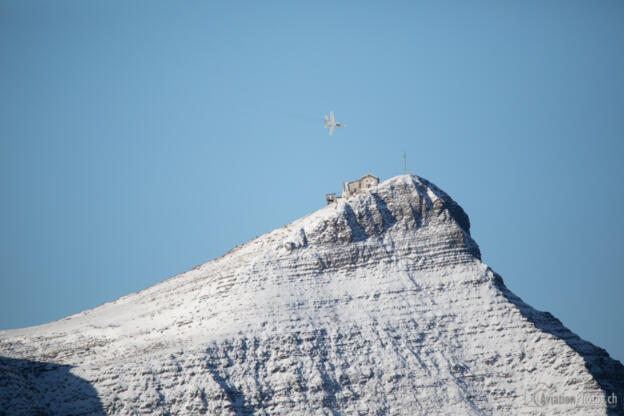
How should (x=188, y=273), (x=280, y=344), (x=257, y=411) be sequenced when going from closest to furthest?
(x=257, y=411) → (x=280, y=344) → (x=188, y=273)

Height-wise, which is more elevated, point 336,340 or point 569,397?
point 336,340

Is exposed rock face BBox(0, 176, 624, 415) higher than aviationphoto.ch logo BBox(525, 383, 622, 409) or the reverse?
higher

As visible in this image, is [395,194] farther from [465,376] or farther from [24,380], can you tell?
[24,380]

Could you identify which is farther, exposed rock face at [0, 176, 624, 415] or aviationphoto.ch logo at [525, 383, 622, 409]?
exposed rock face at [0, 176, 624, 415]

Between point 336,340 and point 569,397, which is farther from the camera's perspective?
point 336,340

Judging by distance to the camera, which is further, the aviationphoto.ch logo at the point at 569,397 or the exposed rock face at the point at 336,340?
the exposed rock face at the point at 336,340

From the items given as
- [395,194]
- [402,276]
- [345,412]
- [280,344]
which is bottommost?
[345,412]

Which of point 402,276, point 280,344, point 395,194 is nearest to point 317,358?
point 280,344

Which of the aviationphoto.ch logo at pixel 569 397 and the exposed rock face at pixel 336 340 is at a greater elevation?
the exposed rock face at pixel 336 340
